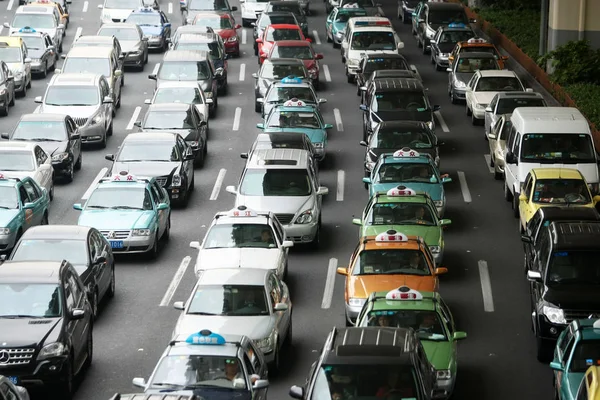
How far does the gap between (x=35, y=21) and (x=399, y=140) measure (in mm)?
23094

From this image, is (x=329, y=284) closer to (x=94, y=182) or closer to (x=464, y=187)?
(x=464, y=187)

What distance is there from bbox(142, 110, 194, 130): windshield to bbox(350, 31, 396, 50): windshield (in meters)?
11.4

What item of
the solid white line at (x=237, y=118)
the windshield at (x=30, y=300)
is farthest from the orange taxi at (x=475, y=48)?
the windshield at (x=30, y=300)

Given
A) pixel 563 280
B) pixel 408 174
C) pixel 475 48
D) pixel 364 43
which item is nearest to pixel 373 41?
pixel 364 43

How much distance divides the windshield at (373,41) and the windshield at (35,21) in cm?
1237

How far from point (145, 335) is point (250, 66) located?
2766 centimetres

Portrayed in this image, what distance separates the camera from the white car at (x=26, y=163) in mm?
33031

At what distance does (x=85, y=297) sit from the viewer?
2294cm

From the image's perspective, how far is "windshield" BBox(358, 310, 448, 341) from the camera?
70.1 feet

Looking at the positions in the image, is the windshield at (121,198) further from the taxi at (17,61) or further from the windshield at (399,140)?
the taxi at (17,61)

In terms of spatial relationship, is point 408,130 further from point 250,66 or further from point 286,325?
point 250,66

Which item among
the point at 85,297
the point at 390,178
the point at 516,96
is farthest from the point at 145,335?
the point at 516,96

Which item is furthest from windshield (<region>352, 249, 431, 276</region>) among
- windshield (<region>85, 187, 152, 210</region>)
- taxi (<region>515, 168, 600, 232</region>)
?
windshield (<region>85, 187, 152, 210</region>)

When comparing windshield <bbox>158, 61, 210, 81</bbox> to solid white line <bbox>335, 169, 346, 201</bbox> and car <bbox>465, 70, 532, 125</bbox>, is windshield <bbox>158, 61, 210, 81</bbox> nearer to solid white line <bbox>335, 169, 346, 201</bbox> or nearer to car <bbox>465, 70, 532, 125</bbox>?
car <bbox>465, 70, 532, 125</bbox>
